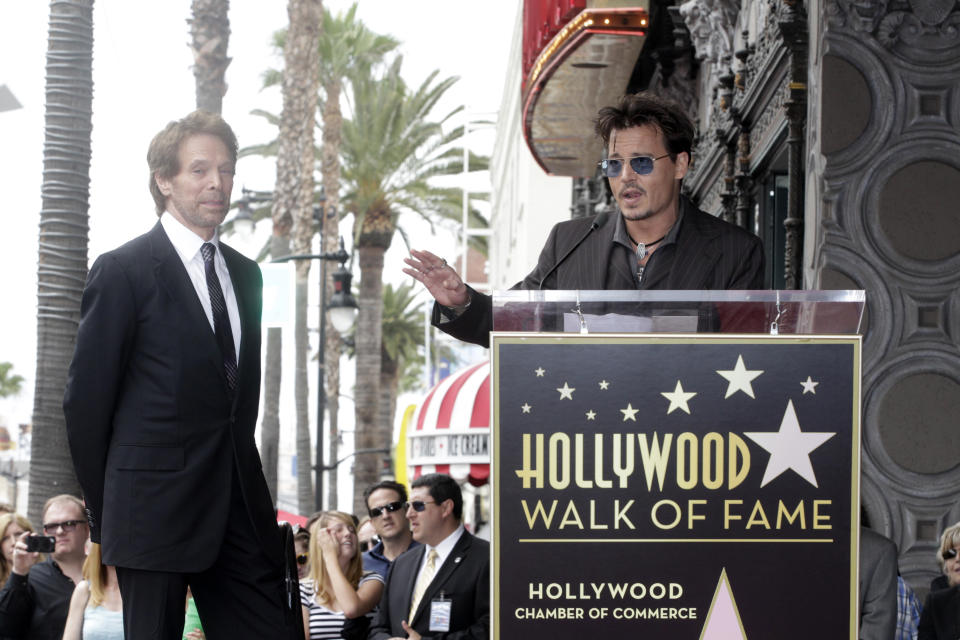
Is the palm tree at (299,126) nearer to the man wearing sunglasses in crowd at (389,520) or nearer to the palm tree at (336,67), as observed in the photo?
the palm tree at (336,67)

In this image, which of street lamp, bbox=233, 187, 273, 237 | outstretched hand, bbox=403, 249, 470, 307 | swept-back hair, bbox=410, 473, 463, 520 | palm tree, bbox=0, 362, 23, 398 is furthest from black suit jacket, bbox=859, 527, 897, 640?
palm tree, bbox=0, 362, 23, 398

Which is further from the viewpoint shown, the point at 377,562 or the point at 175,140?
the point at 377,562

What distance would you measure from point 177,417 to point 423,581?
430 centimetres

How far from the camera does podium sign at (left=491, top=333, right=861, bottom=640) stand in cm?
310

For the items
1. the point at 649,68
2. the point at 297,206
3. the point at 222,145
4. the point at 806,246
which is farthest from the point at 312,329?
the point at 222,145

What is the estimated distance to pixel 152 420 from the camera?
3.97m

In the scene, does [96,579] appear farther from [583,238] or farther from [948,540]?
[948,540]

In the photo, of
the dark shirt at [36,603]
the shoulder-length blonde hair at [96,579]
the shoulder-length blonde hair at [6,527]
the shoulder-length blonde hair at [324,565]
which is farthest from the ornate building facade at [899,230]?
the shoulder-length blonde hair at [6,527]

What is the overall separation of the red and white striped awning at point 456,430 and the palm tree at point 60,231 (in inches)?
477

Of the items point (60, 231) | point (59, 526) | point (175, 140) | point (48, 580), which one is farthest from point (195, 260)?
point (60, 231)

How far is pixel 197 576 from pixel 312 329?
31402 mm

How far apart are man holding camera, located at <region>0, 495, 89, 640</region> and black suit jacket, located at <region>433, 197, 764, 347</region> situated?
4233 mm

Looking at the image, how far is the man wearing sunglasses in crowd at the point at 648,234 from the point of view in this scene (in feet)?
12.9

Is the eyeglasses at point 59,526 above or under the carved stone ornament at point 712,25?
under
